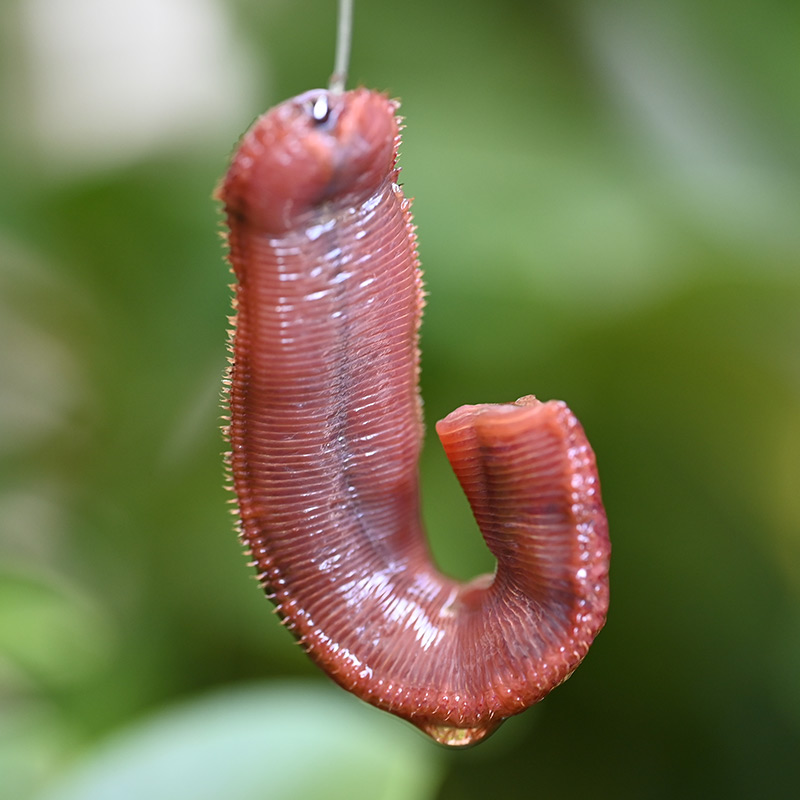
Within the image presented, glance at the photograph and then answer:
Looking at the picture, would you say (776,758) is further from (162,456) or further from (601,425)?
(162,456)

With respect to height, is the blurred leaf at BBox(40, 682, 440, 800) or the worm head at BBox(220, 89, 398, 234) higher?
the worm head at BBox(220, 89, 398, 234)

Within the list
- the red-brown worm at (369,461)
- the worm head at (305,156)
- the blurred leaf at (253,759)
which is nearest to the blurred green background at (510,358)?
the blurred leaf at (253,759)

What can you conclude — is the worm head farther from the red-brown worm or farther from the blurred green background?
the blurred green background

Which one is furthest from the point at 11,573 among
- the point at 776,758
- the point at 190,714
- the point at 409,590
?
the point at 776,758

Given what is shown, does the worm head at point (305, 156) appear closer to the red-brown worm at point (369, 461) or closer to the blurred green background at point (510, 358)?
the red-brown worm at point (369, 461)

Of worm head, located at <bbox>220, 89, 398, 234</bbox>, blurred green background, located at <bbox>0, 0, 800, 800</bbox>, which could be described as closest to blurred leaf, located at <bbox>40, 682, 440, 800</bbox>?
blurred green background, located at <bbox>0, 0, 800, 800</bbox>
